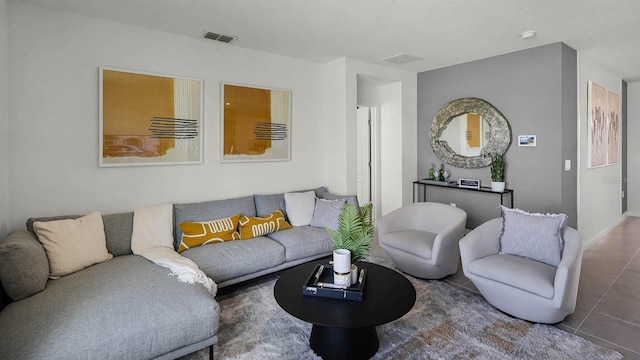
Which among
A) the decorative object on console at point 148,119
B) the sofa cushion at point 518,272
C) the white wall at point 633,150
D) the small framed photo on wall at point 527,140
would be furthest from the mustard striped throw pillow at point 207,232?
the white wall at point 633,150

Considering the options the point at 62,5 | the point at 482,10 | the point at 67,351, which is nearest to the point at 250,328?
the point at 67,351

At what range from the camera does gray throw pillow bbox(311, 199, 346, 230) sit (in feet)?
12.6

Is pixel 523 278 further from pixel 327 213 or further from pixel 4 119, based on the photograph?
pixel 4 119

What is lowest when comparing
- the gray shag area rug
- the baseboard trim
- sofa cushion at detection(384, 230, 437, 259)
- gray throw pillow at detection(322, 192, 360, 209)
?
the gray shag area rug

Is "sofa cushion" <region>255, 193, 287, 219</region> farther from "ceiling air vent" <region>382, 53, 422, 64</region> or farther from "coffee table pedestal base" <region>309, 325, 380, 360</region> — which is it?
"ceiling air vent" <region>382, 53, 422, 64</region>

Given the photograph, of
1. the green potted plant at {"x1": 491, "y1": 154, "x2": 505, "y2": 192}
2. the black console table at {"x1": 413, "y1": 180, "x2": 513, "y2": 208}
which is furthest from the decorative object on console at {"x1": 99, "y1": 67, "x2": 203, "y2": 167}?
the green potted plant at {"x1": 491, "y1": 154, "x2": 505, "y2": 192}

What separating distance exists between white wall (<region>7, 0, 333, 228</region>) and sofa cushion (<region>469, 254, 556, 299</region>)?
266 cm

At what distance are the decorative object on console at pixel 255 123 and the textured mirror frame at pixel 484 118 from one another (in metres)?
2.22

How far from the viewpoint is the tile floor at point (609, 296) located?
7.91 ft

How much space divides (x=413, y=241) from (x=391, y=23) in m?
2.10

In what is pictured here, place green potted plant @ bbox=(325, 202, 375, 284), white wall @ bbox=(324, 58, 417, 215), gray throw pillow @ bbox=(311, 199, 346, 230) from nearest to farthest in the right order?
green potted plant @ bbox=(325, 202, 375, 284) < gray throw pillow @ bbox=(311, 199, 346, 230) < white wall @ bbox=(324, 58, 417, 215)

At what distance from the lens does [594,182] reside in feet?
15.7

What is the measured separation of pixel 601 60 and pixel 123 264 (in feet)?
19.7

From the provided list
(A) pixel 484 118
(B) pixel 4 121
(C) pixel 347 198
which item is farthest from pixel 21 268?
(A) pixel 484 118
